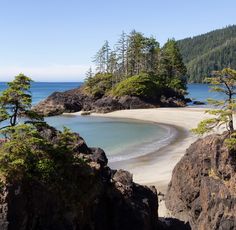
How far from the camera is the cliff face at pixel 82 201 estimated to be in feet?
37.3

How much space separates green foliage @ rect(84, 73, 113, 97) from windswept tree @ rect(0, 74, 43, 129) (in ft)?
256

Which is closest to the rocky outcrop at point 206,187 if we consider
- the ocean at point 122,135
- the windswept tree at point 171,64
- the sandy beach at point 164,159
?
the sandy beach at point 164,159

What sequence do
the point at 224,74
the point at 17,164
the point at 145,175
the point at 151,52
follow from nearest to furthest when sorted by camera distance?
the point at 17,164 < the point at 224,74 < the point at 145,175 < the point at 151,52

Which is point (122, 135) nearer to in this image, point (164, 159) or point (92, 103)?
point (164, 159)

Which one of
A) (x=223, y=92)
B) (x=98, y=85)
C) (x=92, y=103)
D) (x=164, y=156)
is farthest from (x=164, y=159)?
(x=98, y=85)

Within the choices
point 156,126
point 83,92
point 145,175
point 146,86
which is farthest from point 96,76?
point 145,175

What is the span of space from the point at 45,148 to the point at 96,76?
93.0 metres

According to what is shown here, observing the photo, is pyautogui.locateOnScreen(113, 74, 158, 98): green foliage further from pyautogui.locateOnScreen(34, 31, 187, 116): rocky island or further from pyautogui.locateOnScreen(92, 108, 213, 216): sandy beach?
pyautogui.locateOnScreen(92, 108, 213, 216): sandy beach

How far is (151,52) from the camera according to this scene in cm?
10138

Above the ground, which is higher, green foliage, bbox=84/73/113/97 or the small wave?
green foliage, bbox=84/73/113/97

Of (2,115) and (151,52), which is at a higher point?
(151,52)

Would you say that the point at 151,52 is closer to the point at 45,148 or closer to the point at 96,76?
the point at 96,76

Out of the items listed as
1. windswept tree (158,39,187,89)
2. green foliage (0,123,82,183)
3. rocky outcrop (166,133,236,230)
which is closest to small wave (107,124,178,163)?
rocky outcrop (166,133,236,230)

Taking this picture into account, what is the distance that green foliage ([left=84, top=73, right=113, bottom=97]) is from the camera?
93.0 m
